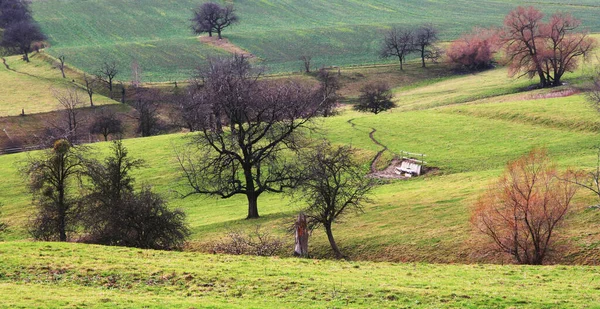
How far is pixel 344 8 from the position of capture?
182125 millimetres

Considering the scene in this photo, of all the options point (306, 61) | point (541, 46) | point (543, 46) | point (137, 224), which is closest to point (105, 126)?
point (306, 61)

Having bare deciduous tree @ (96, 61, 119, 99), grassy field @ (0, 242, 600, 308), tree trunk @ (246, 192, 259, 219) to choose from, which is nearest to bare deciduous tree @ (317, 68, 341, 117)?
tree trunk @ (246, 192, 259, 219)

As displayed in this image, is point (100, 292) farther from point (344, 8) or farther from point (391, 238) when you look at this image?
point (344, 8)

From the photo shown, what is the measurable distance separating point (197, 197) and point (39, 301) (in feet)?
114

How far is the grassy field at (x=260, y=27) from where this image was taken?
133750mm

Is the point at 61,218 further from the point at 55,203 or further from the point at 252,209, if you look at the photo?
the point at 252,209

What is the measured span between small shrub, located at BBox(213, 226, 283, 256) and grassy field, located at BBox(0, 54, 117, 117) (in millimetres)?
66245

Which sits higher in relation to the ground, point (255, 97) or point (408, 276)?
point (255, 97)

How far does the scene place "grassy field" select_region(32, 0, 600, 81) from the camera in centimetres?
13375

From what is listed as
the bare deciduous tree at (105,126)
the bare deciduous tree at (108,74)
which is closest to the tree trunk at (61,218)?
the bare deciduous tree at (105,126)

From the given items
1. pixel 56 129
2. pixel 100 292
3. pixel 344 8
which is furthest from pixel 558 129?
pixel 344 8

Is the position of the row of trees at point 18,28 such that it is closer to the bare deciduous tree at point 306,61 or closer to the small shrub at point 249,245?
the bare deciduous tree at point 306,61

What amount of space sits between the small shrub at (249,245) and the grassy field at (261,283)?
4331 millimetres

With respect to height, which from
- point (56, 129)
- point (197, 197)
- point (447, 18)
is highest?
point (447, 18)
